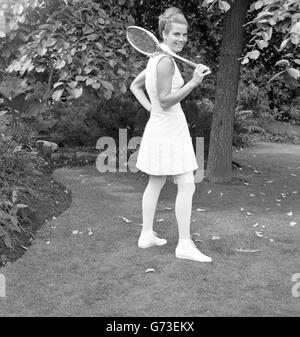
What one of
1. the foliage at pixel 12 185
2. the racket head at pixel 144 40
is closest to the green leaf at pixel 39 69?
the foliage at pixel 12 185

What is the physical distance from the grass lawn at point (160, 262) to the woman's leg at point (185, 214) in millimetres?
91

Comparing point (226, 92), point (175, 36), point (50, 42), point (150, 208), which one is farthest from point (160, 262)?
point (226, 92)

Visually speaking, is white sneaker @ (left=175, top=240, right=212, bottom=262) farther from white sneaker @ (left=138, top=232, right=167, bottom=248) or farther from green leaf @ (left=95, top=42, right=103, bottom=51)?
green leaf @ (left=95, top=42, right=103, bottom=51)

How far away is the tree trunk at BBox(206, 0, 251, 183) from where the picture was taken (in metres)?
7.04

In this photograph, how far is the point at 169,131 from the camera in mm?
4352

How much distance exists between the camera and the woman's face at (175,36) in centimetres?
415

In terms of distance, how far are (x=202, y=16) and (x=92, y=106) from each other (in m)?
2.50

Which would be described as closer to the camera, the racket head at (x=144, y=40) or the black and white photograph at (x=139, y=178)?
the black and white photograph at (x=139, y=178)

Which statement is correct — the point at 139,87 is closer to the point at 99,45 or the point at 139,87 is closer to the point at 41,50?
the point at 99,45

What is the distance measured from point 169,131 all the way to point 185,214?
2.42 ft

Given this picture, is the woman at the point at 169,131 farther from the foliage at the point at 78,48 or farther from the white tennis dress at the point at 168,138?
the foliage at the point at 78,48

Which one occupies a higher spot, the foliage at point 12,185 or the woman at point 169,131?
the woman at point 169,131

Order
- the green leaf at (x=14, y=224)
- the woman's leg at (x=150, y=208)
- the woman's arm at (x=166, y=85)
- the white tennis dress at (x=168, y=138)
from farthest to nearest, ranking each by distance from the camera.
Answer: the green leaf at (x=14, y=224), the woman's leg at (x=150, y=208), the white tennis dress at (x=168, y=138), the woman's arm at (x=166, y=85)
